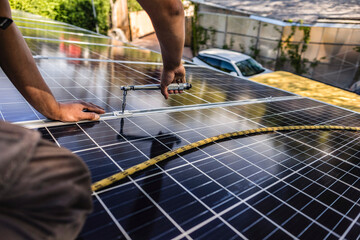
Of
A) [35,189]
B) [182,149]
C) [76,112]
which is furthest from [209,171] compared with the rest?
[35,189]

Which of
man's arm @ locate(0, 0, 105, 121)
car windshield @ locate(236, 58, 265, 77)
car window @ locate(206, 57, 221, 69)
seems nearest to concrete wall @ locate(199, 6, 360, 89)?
car windshield @ locate(236, 58, 265, 77)

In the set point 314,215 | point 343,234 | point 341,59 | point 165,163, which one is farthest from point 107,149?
point 341,59

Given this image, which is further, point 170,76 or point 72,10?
point 72,10

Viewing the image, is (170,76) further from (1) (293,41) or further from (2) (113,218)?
(1) (293,41)

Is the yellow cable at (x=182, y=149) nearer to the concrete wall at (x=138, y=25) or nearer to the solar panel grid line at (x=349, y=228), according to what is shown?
the solar panel grid line at (x=349, y=228)

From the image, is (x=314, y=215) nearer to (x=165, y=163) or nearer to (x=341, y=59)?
(x=165, y=163)

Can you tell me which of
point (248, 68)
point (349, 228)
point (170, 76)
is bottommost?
point (248, 68)

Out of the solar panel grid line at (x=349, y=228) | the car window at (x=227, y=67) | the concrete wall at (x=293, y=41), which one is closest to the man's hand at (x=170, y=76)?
Answer: the solar panel grid line at (x=349, y=228)
